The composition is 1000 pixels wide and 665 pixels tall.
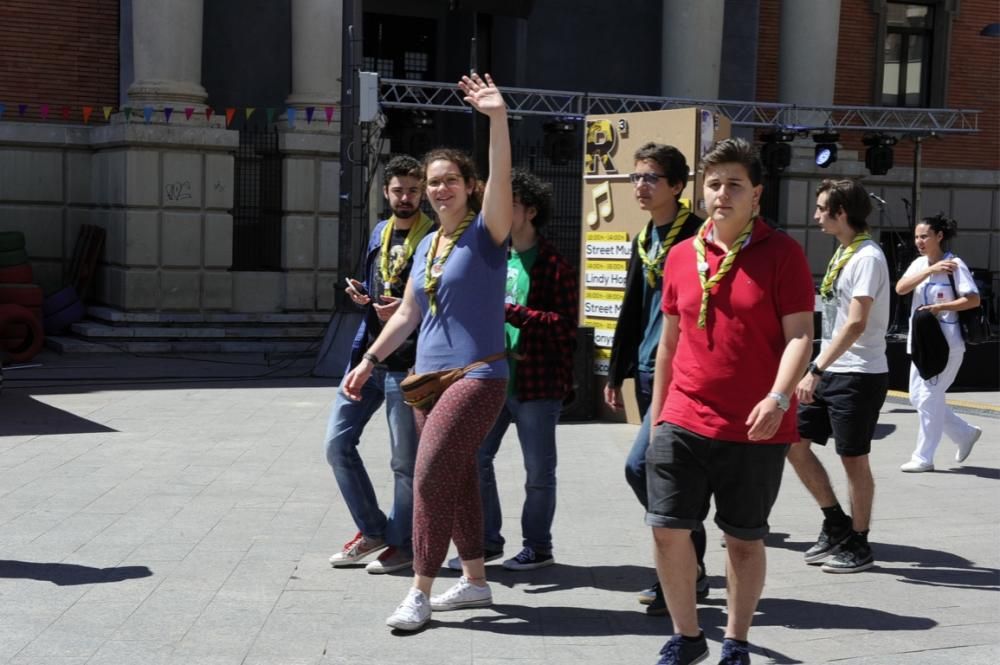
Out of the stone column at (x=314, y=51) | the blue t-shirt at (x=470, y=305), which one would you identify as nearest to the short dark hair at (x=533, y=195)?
the blue t-shirt at (x=470, y=305)

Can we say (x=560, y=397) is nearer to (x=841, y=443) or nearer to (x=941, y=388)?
(x=841, y=443)

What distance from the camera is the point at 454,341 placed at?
5.37 m

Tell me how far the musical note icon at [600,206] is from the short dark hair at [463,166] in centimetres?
608

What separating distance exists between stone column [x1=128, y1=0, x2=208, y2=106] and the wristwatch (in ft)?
49.4

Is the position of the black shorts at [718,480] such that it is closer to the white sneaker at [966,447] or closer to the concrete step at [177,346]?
the white sneaker at [966,447]

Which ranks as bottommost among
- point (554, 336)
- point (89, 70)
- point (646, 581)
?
point (646, 581)

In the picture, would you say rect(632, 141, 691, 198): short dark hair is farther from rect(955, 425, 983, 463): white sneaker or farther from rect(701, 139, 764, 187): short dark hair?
rect(955, 425, 983, 463): white sneaker

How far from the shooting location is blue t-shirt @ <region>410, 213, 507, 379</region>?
5.35 m

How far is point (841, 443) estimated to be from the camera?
6.70 m

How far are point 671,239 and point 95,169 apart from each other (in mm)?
14880

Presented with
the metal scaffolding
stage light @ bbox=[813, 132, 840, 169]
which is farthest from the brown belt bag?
stage light @ bbox=[813, 132, 840, 169]

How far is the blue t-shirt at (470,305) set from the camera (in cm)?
535

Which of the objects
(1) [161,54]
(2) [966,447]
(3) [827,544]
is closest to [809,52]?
(1) [161,54]

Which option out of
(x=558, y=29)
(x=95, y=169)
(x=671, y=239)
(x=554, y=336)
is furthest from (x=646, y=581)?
(x=558, y=29)
